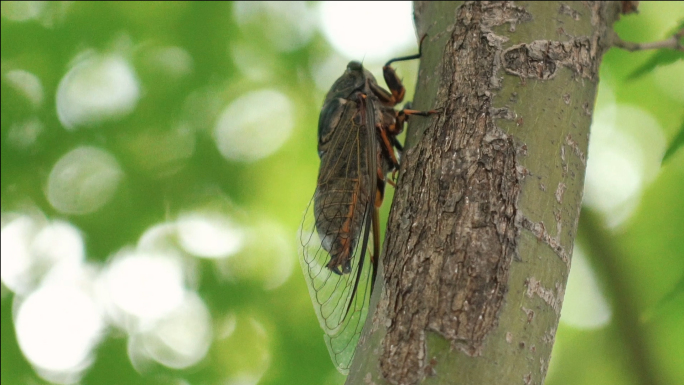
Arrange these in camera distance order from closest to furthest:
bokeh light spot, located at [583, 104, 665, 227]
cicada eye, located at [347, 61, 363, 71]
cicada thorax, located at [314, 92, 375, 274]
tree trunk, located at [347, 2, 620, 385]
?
tree trunk, located at [347, 2, 620, 385] → cicada thorax, located at [314, 92, 375, 274] → cicada eye, located at [347, 61, 363, 71] → bokeh light spot, located at [583, 104, 665, 227]

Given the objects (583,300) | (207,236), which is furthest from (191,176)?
(583,300)

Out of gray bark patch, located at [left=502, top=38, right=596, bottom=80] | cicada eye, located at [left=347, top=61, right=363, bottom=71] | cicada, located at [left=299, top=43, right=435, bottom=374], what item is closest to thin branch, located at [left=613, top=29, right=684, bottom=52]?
gray bark patch, located at [left=502, top=38, right=596, bottom=80]

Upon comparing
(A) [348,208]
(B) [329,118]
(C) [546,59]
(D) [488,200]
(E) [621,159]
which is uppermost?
(C) [546,59]

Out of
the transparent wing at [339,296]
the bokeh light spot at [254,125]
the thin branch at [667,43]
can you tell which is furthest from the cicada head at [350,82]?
the bokeh light spot at [254,125]

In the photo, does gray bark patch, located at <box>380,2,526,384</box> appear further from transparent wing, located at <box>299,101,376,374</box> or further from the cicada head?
the cicada head

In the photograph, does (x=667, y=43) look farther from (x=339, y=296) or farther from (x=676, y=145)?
(x=339, y=296)

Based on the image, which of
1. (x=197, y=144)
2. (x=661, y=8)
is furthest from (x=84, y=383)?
(x=661, y=8)

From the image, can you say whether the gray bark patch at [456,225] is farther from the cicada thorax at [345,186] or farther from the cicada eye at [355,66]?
the cicada eye at [355,66]
